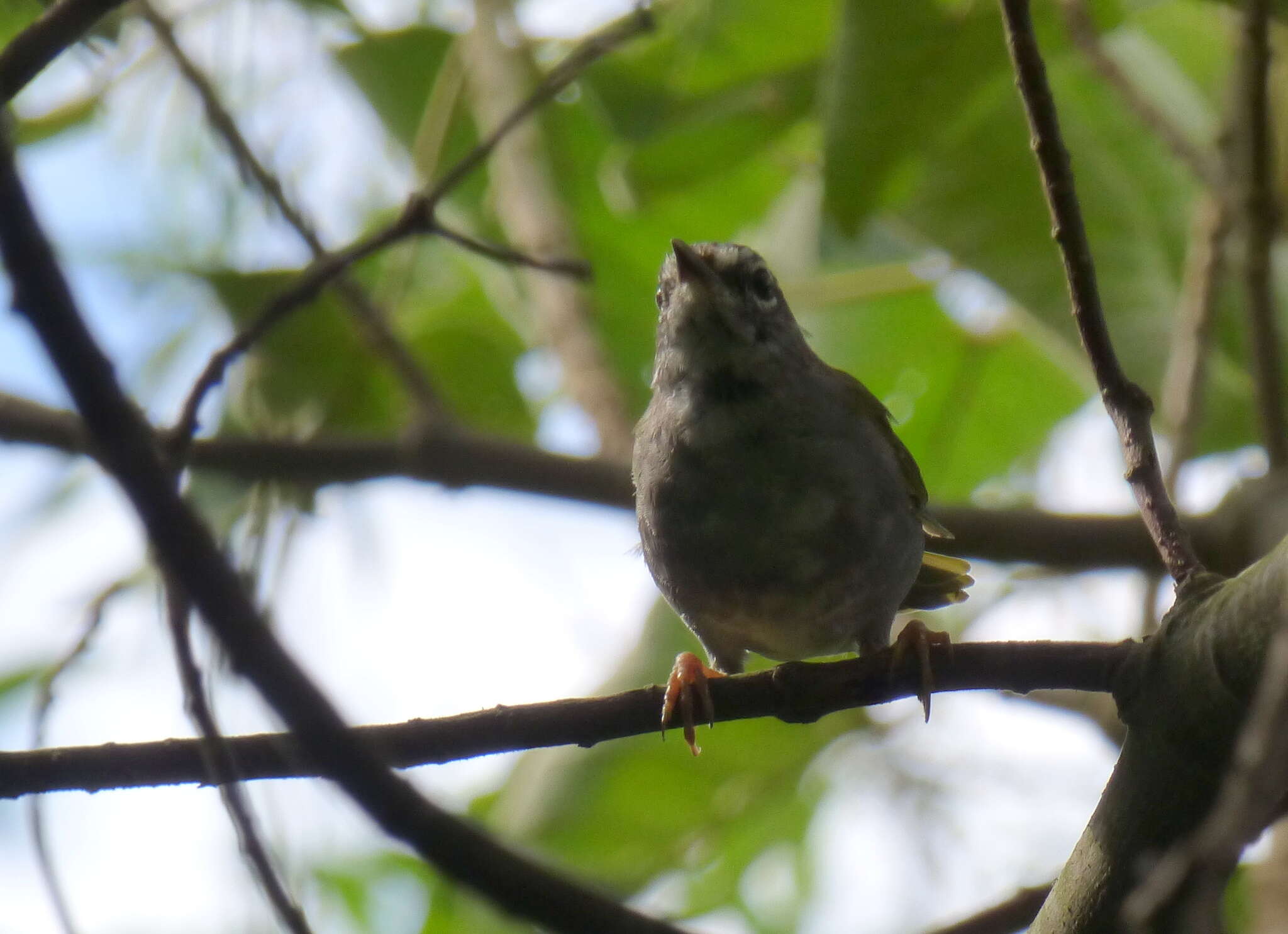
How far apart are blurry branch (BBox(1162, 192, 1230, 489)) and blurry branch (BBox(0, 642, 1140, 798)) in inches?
71.3

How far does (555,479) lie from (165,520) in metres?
3.29

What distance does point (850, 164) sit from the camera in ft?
14.3

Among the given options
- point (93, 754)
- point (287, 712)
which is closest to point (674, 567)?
point (93, 754)

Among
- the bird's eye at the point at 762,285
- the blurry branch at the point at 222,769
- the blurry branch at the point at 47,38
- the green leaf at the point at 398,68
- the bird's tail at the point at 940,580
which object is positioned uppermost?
the blurry branch at the point at 47,38

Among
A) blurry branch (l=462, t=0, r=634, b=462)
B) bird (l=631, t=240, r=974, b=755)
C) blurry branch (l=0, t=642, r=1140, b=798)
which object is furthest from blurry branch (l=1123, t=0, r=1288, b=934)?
blurry branch (l=462, t=0, r=634, b=462)

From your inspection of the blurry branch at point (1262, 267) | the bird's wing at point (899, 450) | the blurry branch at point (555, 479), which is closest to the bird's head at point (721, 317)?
the bird's wing at point (899, 450)

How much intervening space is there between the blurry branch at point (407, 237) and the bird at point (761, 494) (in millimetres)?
906

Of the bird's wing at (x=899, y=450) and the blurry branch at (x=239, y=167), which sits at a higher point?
the blurry branch at (x=239, y=167)

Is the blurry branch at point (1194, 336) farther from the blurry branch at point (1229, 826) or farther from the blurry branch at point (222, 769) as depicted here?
the blurry branch at point (222, 769)

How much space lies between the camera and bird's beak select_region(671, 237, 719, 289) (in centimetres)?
396

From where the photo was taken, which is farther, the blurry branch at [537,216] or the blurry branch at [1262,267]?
the blurry branch at [537,216]

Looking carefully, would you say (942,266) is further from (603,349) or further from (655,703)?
(655,703)

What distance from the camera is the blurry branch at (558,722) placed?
2.18m

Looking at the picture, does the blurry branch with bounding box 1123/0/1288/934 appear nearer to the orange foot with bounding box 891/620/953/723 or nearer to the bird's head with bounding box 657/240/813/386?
the orange foot with bounding box 891/620/953/723
